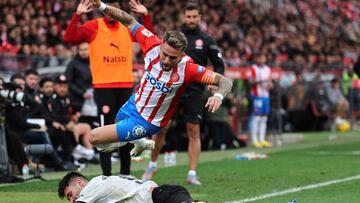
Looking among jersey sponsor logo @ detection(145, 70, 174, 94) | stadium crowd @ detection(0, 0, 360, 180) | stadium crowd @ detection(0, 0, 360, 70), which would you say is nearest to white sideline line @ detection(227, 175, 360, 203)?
jersey sponsor logo @ detection(145, 70, 174, 94)

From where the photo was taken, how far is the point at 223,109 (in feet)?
65.9

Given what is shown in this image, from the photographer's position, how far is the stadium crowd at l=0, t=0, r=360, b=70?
68.4ft

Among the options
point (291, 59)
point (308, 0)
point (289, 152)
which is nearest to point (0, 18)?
point (289, 152)

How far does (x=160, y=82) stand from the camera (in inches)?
366

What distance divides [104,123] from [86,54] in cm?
564

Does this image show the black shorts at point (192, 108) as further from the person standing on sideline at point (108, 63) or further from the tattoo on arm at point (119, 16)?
the tattoo on arm at point (119, 16)

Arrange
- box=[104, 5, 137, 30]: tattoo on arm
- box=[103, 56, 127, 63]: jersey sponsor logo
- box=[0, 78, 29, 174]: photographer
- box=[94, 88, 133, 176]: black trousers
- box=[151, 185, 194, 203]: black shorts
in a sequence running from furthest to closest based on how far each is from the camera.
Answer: box=[0, 78, 29, 174]: photographer < box=[103, 56, 127, 63]: jersey sponsor logo < box=[94, 88, 133, 176]: black trousers < box=[104, 5, 137, 30]: tattoo on arm < box=[151, 185, 194, 203]: black shorts

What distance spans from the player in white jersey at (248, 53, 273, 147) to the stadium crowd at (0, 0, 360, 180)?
0.51 meters

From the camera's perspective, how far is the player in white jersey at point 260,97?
20.5 meters

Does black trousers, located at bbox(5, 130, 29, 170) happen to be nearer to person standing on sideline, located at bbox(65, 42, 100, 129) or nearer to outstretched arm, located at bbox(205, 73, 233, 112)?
person standing on sideline, located at bbox(65, 42, 100, 129)

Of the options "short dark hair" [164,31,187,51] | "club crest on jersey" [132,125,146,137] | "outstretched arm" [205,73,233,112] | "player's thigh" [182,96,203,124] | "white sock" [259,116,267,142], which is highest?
"short dark hair" [164,31,187,51]

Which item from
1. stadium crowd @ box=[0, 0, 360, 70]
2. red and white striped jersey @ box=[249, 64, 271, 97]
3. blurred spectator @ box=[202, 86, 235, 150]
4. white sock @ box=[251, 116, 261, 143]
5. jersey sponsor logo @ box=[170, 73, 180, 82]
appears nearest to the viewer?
jersey sponsor logo @ box=[170, 73, 180, 82]

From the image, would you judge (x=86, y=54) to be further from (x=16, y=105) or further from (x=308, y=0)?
(x=308, y=0)

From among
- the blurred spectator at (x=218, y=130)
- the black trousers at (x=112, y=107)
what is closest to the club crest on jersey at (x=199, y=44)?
the black trousers at (x=112, y=107)
